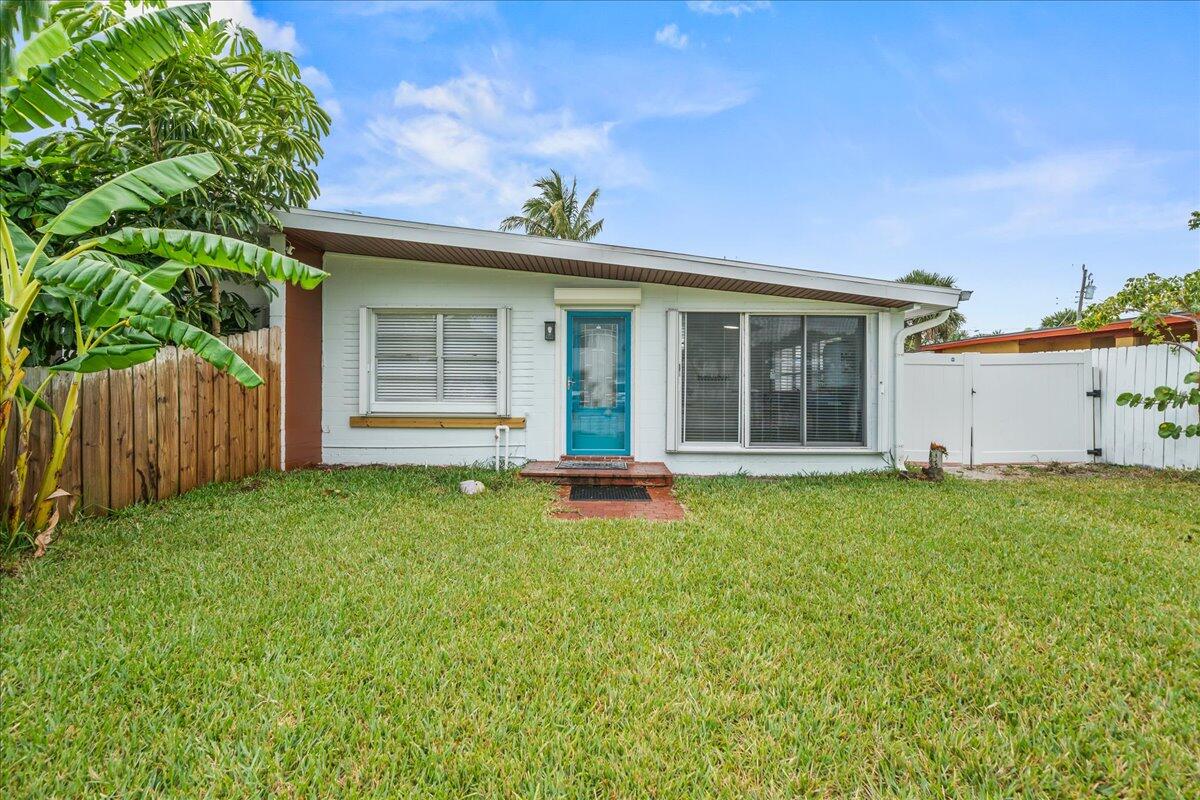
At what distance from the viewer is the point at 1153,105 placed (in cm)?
956

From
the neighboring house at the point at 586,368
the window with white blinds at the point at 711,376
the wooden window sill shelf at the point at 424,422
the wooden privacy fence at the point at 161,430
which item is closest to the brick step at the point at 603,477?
the neighboring house at the point at 586,368

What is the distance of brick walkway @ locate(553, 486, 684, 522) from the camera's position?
493 cm

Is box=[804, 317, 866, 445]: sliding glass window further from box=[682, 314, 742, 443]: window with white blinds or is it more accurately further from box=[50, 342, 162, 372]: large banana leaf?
box=[50, 342, 162, 372]: large banana leaf

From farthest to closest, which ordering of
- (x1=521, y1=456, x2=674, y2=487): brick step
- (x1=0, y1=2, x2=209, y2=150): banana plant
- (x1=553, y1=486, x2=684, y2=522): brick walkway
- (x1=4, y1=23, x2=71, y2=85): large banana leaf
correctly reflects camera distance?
(x1=521, y1=456, x2=674, y2=487): brick step < (x1=553, y1=486, x2=684, y2=522): brick walkway < (x1=0, y1=2, x2=209, y2=150): banana plant < (x1=4, y1=23, x2=71, y2=85): large banana leaf

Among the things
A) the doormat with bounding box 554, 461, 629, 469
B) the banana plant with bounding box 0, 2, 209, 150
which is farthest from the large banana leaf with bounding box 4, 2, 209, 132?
the doormat with bounding box 554, 461, 629, 469

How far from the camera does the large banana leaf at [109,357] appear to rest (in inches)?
132

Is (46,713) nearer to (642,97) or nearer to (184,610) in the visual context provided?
(184,610)

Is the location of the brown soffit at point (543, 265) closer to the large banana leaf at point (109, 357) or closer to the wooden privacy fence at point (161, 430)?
the wooden privacy fence at point (161, 430)

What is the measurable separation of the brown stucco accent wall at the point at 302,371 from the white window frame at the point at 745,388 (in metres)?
4.85

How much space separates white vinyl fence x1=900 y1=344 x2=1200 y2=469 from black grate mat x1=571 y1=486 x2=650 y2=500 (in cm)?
484

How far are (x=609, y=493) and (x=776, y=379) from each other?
9.64 ft

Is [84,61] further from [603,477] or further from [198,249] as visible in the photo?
[603,477]

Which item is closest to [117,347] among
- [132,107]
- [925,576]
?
[132,107]

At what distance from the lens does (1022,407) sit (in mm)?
8297
